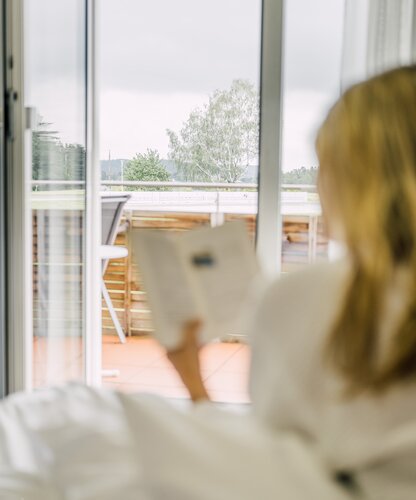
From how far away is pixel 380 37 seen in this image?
270 centimetres

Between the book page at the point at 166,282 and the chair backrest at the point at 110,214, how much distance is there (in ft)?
8.80

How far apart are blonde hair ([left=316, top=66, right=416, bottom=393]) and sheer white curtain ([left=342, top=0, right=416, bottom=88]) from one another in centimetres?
192

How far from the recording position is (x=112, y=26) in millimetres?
4703

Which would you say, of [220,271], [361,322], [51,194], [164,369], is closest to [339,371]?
[361,322]

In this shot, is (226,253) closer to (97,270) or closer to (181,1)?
(97,270)

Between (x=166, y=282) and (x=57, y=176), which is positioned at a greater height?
(x=57, y=176)

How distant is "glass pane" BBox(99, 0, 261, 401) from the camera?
4121mm

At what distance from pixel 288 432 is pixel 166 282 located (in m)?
0.38

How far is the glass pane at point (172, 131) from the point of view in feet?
13.5

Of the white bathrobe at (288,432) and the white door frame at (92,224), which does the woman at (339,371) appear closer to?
the white bathrobe at (288,432)

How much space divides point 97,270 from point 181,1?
2.05m

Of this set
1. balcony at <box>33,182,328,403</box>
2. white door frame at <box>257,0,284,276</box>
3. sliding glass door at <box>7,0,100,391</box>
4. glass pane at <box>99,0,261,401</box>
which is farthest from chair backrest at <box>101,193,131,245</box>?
white door frame at <box>257,0,284,276</box>

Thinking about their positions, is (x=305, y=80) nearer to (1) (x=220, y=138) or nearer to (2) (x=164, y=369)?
(1) (x=220, y=138)

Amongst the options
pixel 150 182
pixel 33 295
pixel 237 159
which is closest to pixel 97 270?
pixel 33 295
